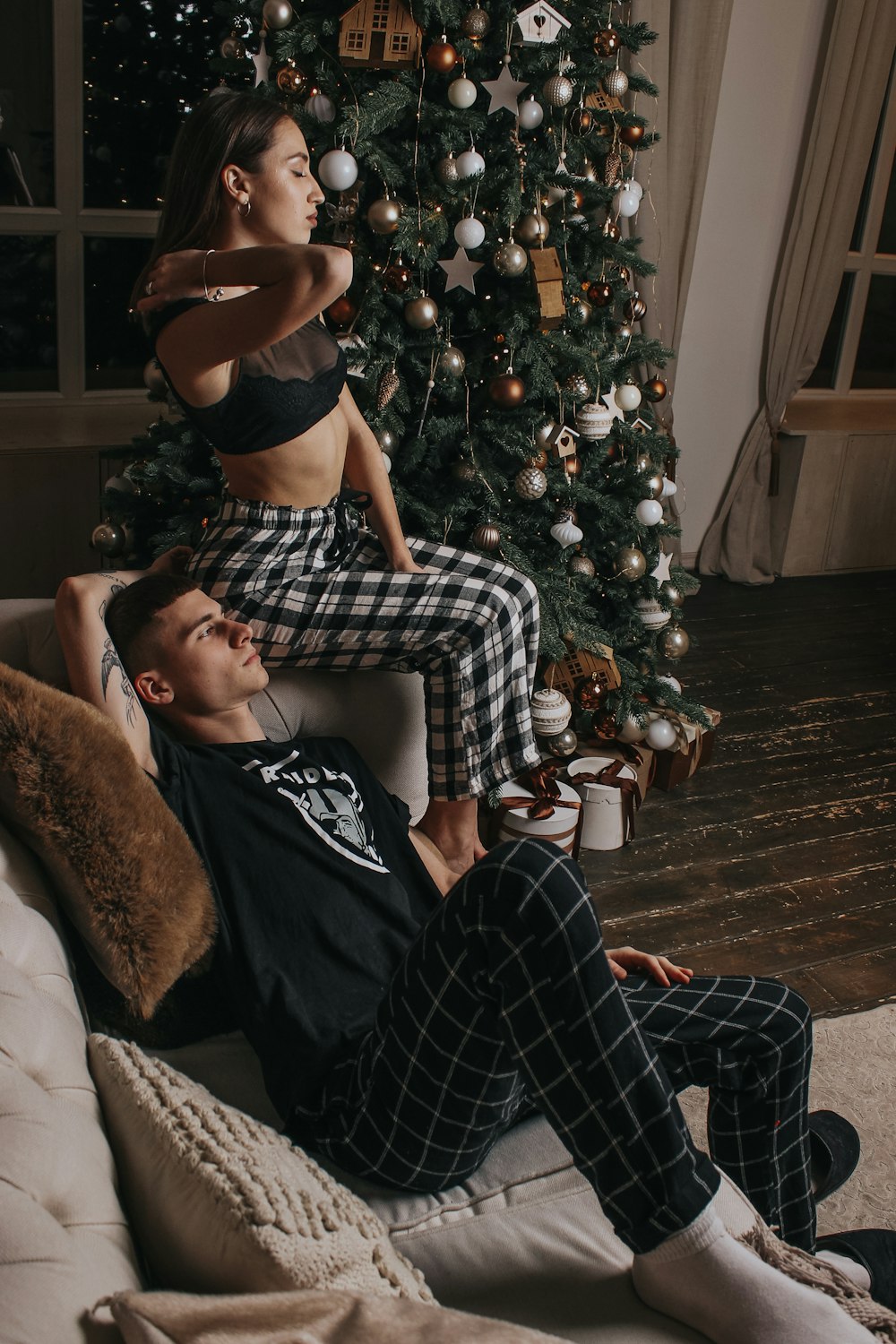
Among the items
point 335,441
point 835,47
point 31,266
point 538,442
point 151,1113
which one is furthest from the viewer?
point 835,47

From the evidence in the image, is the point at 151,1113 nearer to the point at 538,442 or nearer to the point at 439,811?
the point at 439,811

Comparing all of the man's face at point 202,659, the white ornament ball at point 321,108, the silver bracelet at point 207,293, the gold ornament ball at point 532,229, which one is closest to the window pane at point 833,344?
the gold ornament ball at point 532,229

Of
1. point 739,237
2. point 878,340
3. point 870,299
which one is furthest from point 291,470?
point 878,340

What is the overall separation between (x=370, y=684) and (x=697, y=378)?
128 inches

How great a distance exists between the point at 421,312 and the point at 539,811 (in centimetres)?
118

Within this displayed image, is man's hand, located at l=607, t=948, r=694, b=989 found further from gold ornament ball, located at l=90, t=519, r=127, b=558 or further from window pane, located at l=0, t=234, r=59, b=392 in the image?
window pane, located at l=0, t=234, r=59, b=392

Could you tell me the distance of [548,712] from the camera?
3.02m

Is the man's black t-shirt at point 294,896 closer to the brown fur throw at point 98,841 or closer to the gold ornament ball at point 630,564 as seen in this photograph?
the brown fur throw at point 98,841

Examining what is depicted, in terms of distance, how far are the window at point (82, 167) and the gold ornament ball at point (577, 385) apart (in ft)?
6.14

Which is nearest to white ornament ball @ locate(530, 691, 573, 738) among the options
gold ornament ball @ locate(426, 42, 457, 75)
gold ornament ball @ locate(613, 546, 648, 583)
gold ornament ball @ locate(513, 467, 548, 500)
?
gold ornament ball @ locate(613, 546, 648, 583)

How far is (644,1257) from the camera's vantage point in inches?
46.2

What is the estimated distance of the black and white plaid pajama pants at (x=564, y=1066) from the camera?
3.84 feet

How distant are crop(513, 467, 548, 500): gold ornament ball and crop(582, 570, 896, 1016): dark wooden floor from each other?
3.00 feet

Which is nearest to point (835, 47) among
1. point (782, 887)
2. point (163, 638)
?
point (782, 887)
